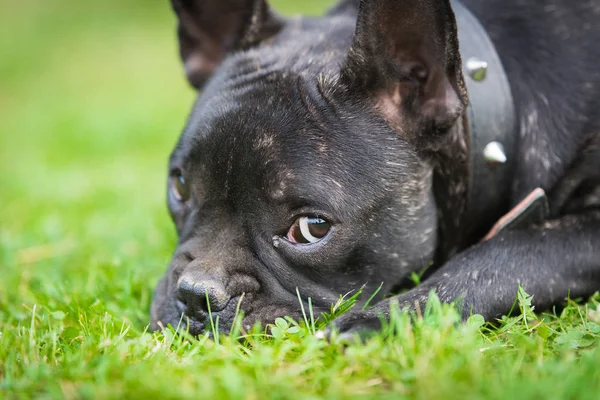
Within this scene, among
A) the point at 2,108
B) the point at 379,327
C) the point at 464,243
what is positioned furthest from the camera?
the point at 2,108

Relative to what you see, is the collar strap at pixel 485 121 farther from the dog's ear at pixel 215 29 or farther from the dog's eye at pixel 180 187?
the dog's eye at pixel 180 187

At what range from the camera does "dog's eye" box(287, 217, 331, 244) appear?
3.32 m

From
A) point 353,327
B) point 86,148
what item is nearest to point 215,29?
point 353,327

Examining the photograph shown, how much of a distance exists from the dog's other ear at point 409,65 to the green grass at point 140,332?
0.98 metres

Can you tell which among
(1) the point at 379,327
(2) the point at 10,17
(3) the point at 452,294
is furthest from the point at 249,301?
(2) the point at 10,17

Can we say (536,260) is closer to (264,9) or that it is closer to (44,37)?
(264,9)

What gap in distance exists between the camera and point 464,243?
12.7ft

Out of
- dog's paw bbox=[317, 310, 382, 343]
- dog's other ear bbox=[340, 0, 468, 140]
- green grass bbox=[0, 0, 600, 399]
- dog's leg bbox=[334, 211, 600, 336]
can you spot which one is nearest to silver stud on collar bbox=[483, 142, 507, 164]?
dog's other ear bbox=[340, 0, 468, 140]

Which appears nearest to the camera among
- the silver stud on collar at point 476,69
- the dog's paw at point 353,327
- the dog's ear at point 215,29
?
the dog's paw at point 353,327

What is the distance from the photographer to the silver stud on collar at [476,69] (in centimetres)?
351

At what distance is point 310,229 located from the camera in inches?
131

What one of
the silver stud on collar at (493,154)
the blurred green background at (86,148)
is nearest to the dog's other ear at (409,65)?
the silver stud on collar at (493,154)

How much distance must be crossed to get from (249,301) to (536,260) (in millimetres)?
1397

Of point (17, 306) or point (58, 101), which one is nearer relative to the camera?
point (17, 306)
